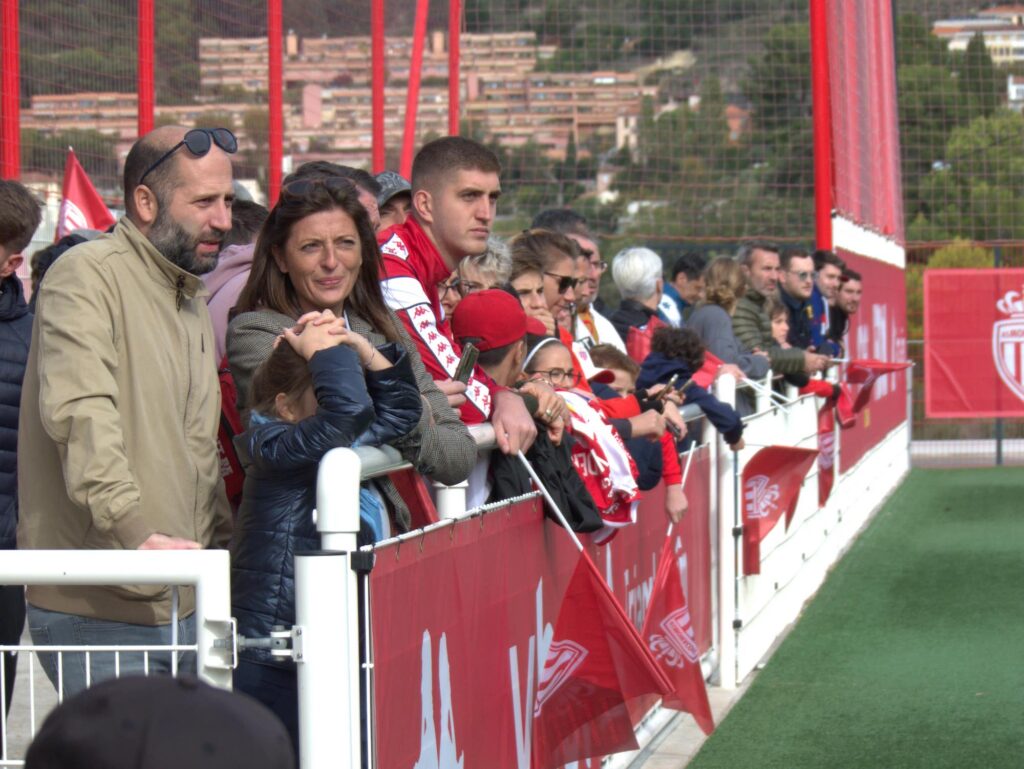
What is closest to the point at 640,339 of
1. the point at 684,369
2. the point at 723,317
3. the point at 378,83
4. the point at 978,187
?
the point at 723,317

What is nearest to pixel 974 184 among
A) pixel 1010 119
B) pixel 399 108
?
pixel 1010 119

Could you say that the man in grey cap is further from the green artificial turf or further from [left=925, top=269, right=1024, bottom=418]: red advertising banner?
[left=925, top=269, right=1024, bottom=418]: red advertising banner

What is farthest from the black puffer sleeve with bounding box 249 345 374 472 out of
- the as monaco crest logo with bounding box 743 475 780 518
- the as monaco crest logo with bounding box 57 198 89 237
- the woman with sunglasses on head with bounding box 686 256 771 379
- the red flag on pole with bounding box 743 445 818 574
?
the as monaco crest logo with bounding box 57 198 89 237

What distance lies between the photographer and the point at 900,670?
24.9 feet

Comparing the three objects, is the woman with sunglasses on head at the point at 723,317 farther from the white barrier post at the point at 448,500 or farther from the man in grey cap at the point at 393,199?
the white barrier post at the point at 448,500

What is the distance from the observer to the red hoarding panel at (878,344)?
43.0 feet

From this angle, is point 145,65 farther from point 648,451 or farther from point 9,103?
point 648,451

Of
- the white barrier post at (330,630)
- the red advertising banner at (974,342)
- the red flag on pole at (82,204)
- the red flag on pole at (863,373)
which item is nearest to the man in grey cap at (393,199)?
the white barrier post at (330,630)

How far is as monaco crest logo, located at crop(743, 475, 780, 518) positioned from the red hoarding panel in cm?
422

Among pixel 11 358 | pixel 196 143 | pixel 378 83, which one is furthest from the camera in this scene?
pixel 378 83

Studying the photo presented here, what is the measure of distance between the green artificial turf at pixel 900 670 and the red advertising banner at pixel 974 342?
18.1 ft

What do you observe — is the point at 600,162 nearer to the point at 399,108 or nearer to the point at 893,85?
the point at 893,85

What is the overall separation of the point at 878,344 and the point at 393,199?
11810 mm

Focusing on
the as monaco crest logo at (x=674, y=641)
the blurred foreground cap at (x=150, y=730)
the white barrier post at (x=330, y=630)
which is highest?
the blurred foreground cap at (x=150, y=730)
